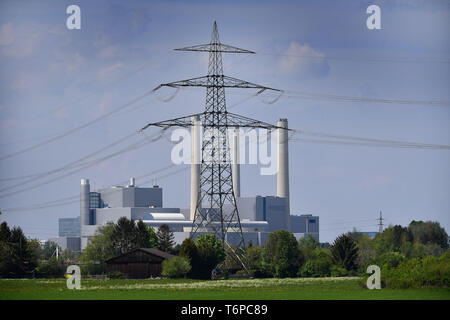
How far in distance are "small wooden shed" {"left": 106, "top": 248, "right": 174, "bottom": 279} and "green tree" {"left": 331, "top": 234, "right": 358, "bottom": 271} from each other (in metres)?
31.9

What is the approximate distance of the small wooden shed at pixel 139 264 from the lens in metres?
104

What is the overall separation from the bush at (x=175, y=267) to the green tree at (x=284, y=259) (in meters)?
18.8

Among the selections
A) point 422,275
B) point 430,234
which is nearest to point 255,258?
point 430,234

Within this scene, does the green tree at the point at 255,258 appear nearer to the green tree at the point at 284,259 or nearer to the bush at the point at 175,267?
the green tree at the point at 284,259

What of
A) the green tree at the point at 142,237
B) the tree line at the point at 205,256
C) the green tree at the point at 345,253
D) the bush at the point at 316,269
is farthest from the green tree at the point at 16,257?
the green tree at the point at 345,253

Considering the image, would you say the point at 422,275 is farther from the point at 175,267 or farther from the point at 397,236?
the point at 397,236

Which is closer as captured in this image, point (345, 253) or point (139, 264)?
point (139, 264)

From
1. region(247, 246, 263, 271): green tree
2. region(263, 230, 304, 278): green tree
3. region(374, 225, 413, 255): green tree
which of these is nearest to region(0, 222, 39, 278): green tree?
region(247, 246, 263, 271): green tree

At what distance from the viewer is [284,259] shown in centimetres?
12019

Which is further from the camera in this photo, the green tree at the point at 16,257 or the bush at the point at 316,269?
the bush at the point at 316,269

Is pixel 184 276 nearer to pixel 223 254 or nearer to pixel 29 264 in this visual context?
pixel 223 254

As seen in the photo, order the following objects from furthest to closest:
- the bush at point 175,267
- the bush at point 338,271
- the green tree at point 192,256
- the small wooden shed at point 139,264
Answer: the bush at point 338,271
the green tree at point 192,256
the small wooden shed at point 139,264
the bush at point 175,267

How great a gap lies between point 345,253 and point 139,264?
118ft
